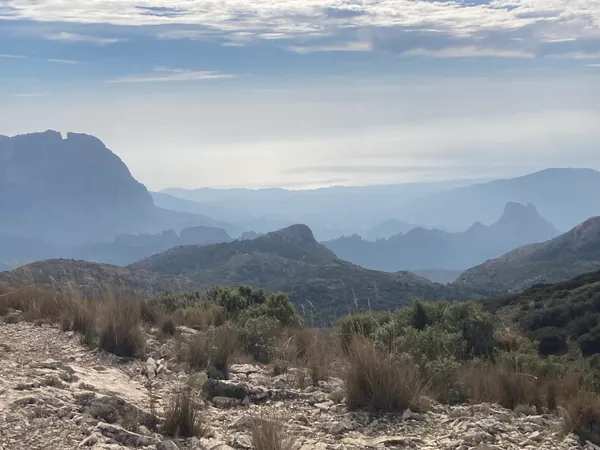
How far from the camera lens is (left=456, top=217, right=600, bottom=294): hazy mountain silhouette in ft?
338

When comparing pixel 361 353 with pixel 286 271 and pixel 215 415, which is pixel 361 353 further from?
pixel 286 271

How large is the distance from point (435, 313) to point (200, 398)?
23.6 feet

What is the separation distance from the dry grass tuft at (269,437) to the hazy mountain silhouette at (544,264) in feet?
300

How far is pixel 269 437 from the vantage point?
480 cm

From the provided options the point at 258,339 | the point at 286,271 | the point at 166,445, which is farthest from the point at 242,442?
the point at 286,271

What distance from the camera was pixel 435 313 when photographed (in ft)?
40.4

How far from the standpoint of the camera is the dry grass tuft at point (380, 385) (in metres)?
6.07

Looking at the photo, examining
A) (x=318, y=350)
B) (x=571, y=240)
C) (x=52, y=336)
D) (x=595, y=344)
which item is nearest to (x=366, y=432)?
(x=318, y=350)

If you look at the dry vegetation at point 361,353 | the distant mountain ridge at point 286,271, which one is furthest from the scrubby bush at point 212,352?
the distant mountain ridge at point 286,271

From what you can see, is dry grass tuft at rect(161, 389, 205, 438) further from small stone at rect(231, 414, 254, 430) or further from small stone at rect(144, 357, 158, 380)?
small stone at rect(144, 357, 158, 380)

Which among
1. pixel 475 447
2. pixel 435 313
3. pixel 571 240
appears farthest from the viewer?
pixel 571 240

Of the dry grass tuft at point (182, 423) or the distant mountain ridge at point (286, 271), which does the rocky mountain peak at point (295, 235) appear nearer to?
the distant mountain ridge at point (286, 271)

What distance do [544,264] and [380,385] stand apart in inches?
4757

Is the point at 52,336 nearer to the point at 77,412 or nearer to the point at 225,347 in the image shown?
the point at 225,347
